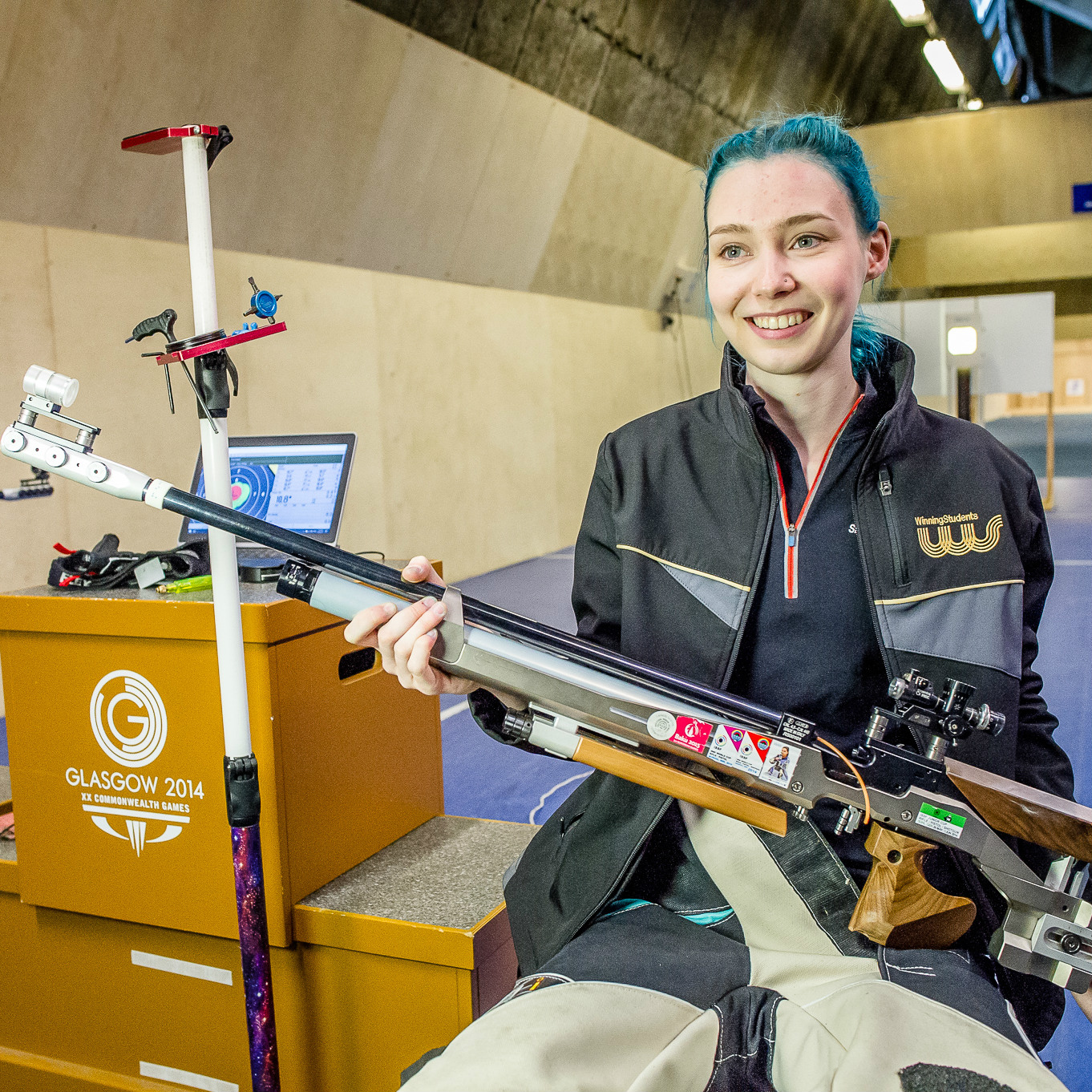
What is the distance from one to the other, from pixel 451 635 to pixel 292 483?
86 cm

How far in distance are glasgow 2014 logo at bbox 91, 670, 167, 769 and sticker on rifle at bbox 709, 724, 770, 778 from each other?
0.89 meters

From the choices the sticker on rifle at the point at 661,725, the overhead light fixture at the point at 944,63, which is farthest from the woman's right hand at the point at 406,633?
the overhead light fixture at the point at 944,63

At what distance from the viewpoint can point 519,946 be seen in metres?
1.27

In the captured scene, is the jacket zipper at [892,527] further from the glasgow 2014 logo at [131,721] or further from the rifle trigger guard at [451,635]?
the glasgow 2014 logo at [131,721]

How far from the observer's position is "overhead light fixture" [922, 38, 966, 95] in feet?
28.8

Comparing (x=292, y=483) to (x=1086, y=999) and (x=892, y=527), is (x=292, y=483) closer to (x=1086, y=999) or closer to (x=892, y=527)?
(x=892, y=527)

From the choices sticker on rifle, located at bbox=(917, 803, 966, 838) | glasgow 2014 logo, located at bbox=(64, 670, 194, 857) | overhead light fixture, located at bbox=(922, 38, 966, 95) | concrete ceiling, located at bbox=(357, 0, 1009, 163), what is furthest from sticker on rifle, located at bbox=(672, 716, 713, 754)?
overhead light fixture, located at bbox=(922, 38, 966, 95)

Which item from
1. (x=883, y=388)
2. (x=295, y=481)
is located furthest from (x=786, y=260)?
(x=295, y=481)

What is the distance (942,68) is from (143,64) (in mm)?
8176

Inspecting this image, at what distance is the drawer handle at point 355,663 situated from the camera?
1660mm

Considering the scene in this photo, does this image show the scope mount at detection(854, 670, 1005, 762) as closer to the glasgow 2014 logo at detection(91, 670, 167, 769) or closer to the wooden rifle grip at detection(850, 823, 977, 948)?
the wooden rifle grip at detection(850, 823, 977, 948)

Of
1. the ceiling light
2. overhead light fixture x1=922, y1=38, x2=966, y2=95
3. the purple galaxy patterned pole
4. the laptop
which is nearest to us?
the purple galaxy patterned pole

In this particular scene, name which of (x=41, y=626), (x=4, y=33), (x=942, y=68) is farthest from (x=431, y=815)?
(x=942, y=68)

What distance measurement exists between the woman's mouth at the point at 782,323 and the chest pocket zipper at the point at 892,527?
20 cm
